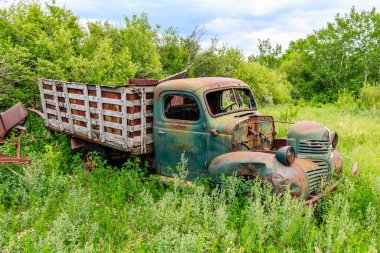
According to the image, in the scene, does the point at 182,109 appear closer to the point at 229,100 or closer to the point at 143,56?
the point at 229,100

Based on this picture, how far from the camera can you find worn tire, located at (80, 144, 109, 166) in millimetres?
6609

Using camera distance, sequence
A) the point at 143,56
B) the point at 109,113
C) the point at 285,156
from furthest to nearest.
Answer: the point at 143,56
the point at 109,113
the point at 285,156

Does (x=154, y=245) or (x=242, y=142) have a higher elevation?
(x=242, y=142)

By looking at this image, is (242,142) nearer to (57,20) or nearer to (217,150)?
(217,150)

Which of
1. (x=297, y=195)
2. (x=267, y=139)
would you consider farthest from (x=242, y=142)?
(x=297, y=195)

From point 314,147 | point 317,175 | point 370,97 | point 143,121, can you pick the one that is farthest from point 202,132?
point 370,97

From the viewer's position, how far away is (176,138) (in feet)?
18.2

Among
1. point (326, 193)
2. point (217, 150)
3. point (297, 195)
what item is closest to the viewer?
point (297, 195)

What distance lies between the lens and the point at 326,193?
471cm

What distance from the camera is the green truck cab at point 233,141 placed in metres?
4.56

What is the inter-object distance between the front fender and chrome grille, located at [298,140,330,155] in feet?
0.59

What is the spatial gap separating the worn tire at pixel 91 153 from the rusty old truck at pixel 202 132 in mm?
28

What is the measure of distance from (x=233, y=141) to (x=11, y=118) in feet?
16.0

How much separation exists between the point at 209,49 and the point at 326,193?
59.1ft
